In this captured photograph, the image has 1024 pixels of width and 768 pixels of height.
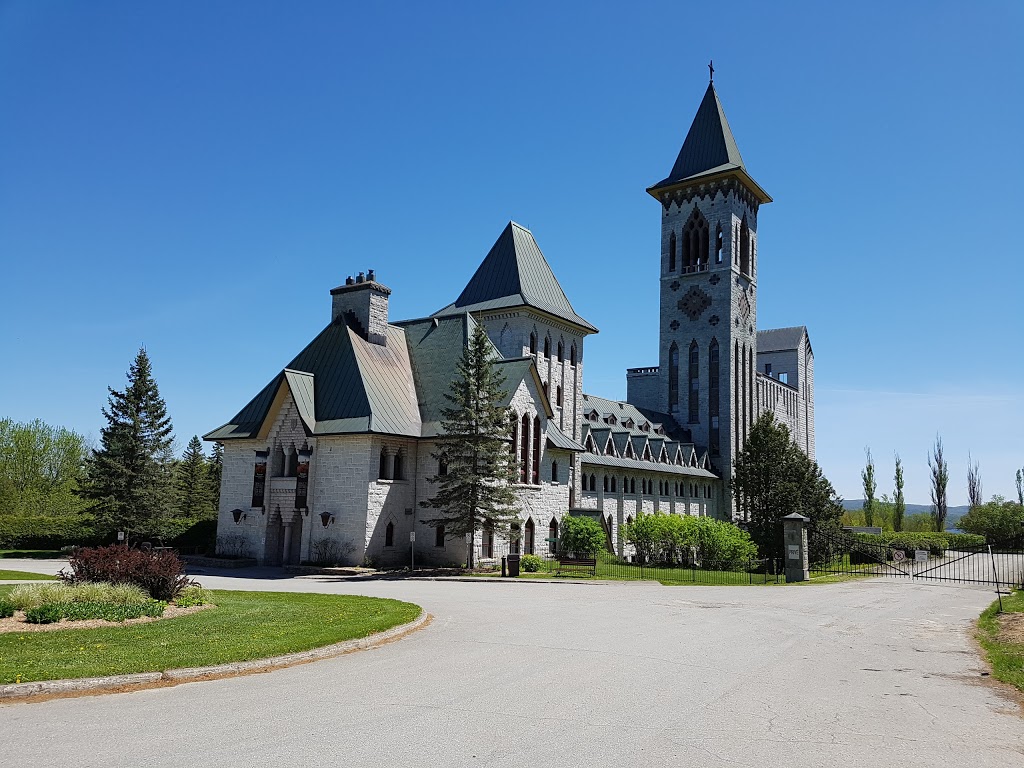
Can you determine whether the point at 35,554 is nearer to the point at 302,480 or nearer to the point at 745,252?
the point at 302,480

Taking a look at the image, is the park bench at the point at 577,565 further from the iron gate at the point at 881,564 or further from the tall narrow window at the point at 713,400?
the tall narrow window at the point at 713,400

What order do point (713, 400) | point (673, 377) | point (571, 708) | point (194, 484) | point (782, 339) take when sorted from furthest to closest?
point (782, 339) < point (673, 377) < point (713, 400) < point (194, 484) < point (571, 708)

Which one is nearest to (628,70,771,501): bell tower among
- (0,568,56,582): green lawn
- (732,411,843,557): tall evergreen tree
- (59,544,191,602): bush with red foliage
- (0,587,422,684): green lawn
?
(732,411,843,557): tall evergreen tree

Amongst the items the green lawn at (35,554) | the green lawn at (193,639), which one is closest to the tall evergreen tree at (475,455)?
the green lawn at (193,639)

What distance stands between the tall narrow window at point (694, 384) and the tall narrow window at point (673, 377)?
1.39 metres

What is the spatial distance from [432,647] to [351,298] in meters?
27.6

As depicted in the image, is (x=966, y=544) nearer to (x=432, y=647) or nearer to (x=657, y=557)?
(x=657, y=557)

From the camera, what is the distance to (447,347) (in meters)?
39.0

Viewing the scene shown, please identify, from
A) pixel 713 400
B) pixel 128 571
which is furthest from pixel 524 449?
pixel 713 400

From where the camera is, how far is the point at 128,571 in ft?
55.5

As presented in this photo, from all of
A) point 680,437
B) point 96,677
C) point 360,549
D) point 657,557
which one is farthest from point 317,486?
point 680,437

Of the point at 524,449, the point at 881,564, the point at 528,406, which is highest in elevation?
the point at 528,406

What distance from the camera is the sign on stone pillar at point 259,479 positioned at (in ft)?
116

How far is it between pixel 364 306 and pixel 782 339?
75.6 metres
